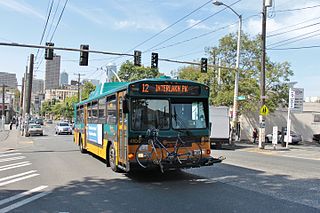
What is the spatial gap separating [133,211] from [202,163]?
13.5 feet

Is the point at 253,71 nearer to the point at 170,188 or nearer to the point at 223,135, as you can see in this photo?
the point at 223,135

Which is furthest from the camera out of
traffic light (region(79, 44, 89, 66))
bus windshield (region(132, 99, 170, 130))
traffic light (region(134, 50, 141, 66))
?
traffic light (region(134, 50, 141, 66))

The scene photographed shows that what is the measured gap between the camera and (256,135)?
37.6 m

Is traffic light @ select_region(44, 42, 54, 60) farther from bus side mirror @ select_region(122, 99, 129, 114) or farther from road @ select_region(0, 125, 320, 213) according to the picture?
bus side mirror @ select_region(122, 99, 129, 114)

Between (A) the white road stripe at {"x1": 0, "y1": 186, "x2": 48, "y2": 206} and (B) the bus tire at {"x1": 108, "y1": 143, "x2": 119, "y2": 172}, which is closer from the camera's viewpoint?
(A) the white road stripe at {"x1": 0, "y1": 186, "x2": 48, "y2": 206}

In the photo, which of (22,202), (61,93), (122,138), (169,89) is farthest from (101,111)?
(61,93)

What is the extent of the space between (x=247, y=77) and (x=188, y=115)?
2809 centimetres

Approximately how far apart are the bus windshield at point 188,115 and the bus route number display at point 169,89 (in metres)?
0.34

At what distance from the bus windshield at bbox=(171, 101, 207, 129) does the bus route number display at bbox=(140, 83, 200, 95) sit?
1.11 feet

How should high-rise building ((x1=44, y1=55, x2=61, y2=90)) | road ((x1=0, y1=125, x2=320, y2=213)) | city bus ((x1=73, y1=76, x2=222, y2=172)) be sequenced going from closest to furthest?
road ((x1=0, y1=125, x2=320, y2=213))
city bus ((x1=73, y1=76, x2=222, y2=172))
high-rise building ((x1=44, y1=55, x2=61, y2=90))

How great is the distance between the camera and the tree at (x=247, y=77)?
36.9 m

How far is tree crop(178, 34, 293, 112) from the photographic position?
121 feet

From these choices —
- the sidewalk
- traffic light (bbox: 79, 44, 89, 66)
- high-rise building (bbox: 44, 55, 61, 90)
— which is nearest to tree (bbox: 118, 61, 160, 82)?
high-rise building (bbox: 44, 55, 61, 90)

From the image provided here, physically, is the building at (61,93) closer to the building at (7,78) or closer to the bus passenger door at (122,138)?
the building at (7,78)
